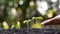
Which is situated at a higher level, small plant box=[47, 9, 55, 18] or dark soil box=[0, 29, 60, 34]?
small plant box=[47, 9, 55, 18]

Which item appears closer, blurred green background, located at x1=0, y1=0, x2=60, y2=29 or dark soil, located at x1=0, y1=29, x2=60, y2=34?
dark soil, located at x1=0, y1=29, x2=60, y2=34

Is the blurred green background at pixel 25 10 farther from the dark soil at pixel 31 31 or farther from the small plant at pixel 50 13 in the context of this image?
the dark soil at pixel 31 31

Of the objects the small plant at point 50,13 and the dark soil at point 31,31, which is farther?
the small plant at point 50,13

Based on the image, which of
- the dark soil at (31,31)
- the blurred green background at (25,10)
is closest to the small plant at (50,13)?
the blurred green background at (25,10)

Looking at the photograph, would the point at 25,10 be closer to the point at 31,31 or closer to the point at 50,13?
the point at 50,13

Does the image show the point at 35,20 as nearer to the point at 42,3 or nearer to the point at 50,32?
the point at 42,3

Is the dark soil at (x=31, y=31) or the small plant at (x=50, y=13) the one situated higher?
→ the small plant at (x=50, y=13)

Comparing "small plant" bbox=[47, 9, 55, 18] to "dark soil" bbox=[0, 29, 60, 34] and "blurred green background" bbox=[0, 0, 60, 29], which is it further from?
"dark soil" bbox=[0, 29, 60, 34]

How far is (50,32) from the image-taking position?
1.73m

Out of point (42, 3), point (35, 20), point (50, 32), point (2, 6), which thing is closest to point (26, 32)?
point (50, 32)

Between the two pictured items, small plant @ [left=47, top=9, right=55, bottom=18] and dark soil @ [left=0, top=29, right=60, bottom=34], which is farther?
small plant @ [left=47, top=9, right=55, bottom=18]

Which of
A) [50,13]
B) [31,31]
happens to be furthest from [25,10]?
[31,31]

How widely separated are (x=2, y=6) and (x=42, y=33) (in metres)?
1.53

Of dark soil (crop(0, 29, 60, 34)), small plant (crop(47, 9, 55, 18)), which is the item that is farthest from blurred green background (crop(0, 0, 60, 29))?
dark soil (crop(0, 29, 60, 34))
